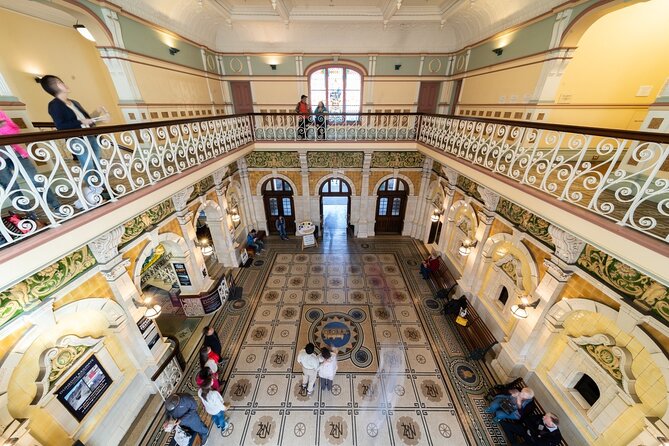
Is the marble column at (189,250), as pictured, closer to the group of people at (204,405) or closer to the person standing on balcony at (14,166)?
the group of people at (204,405)

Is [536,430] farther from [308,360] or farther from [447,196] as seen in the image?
[447,196]

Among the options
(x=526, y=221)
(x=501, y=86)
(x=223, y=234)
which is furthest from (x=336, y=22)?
(x=526, y=221)

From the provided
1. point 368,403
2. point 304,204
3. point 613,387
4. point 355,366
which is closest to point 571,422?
point 613,387

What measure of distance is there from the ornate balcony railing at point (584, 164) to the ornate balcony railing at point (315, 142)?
16mm

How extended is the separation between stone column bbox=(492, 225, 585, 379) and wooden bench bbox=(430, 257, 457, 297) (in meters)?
2.37

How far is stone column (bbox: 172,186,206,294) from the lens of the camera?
6000mm

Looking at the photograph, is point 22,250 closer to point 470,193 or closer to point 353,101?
point 470,193

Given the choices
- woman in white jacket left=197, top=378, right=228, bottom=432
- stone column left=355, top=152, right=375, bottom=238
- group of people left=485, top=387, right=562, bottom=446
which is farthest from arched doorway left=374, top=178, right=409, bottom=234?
woman in white jacket left=197, top=378, right=228, bottom=432

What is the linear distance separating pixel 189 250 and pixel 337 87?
29.0 feet

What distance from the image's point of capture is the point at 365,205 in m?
10.8

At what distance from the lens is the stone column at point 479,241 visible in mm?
6035

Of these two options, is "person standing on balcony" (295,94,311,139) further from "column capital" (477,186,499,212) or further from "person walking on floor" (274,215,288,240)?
"column capital" (477,186,499,212)

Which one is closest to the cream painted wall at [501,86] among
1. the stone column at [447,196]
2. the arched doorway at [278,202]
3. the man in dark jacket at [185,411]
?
the stone column at [447,196]

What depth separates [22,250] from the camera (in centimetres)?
246
